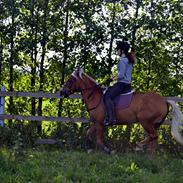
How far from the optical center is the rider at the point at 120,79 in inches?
394

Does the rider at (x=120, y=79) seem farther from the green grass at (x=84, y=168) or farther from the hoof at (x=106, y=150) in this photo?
the green grass at (x=84, y=168)

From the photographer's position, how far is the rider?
1002cm

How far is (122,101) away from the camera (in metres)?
10.1

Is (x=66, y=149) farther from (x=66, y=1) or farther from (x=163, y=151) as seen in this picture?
(x=66, y=1)

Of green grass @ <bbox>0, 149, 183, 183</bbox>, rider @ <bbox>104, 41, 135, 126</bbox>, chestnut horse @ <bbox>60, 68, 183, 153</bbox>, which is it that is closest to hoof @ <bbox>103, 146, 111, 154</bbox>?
chestnut horse @ <bbox>60, 68, 183, 153</bbox>

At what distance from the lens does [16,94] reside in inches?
460

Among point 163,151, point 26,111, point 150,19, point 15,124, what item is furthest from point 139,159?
point 26,111

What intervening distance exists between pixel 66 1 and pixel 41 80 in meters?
3.00

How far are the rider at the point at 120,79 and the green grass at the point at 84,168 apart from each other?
1.18 m

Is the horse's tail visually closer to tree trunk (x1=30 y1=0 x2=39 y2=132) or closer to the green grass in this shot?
the green grass

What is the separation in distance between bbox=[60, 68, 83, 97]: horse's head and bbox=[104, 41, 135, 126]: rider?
0.82 meters

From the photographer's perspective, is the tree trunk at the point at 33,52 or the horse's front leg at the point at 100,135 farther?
the tree trunk at the point at 33,52

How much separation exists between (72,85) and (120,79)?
3.91ft

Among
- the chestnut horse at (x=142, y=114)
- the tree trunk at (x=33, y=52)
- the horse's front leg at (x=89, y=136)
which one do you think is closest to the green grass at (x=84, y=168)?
the chestnut horse at (x=142, y=114)
